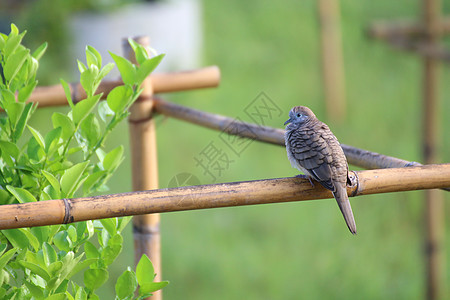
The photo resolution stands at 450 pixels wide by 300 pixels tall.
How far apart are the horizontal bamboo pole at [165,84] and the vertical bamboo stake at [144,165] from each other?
7 centimetres

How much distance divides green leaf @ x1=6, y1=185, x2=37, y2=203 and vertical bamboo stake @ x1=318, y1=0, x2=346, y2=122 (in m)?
2.98

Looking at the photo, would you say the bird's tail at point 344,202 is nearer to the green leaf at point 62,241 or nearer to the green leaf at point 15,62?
the green leaf at point 62,241

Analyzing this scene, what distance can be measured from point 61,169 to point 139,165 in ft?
1.70

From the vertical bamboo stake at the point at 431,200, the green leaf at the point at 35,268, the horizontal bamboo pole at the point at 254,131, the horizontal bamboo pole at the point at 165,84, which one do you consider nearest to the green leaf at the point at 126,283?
the green leaf at the point at 35,268

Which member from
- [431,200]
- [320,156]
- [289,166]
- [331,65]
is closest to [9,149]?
[320,156]

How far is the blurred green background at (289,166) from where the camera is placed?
266 cm

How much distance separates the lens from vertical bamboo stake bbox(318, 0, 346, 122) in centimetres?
366

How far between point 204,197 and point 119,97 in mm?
233

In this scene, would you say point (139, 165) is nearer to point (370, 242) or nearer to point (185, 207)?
point (185, 207)

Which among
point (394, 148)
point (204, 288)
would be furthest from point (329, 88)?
point (204, 288)

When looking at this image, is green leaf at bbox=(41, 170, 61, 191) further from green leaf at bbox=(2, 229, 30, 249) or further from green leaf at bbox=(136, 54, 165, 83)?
green leaf at bbox=(136, 54, 165, 83)

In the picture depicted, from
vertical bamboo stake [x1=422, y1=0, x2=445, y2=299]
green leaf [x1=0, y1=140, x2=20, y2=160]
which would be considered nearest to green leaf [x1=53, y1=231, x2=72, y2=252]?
green leaf [x1=0, y1=140, x2=20, y2=160]

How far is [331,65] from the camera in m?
3.80

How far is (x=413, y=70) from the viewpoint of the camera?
14.2 feet
